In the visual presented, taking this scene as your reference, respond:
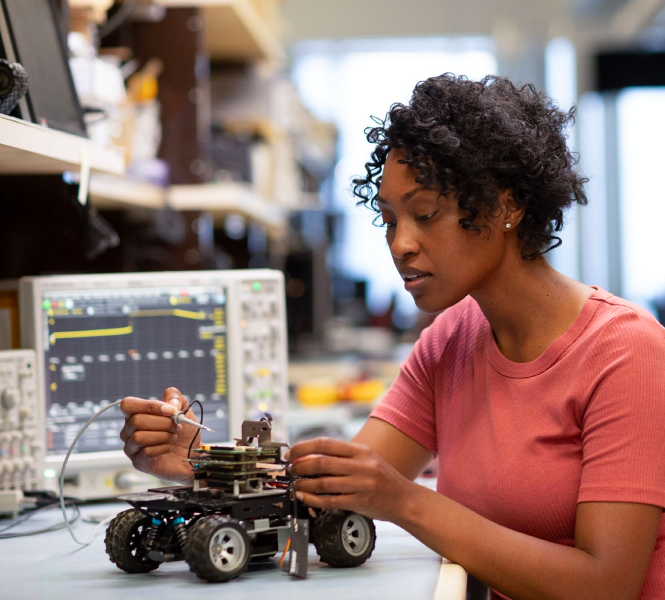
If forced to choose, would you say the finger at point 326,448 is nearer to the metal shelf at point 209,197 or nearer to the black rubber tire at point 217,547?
the black rubber tire at point 217,547

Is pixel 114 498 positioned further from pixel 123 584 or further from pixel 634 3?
pixel 634 3

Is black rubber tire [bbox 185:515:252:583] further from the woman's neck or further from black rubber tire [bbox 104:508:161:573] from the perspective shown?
the woman's neck

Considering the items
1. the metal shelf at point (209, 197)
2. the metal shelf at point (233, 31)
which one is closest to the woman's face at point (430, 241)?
the metal shelf at point (209, 197)

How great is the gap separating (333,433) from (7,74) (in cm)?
133

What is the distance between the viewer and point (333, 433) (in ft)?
7.24

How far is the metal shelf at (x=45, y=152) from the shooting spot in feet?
3.74

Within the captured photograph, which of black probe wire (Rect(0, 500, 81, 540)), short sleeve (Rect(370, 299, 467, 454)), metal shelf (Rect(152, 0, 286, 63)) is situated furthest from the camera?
metal shelf (Rect(152, 0, 286, 63))

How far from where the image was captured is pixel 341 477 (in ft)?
3.08

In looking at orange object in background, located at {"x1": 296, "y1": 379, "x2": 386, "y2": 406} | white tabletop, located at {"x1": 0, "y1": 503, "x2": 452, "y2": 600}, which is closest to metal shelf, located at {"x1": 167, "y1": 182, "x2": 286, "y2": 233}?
orange object in background, located at {"x1": 296, "y1": 379, "x2": 386, "y2": 406}

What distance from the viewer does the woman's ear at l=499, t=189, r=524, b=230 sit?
1.14 metres

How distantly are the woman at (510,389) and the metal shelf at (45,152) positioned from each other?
1.26 ft

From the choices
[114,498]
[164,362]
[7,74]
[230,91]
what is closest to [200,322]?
[164,362]

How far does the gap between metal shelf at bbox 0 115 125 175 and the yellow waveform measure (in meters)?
0.25

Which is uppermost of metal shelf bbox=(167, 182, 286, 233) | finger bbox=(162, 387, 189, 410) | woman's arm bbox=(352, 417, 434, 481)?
metal shelf bbox=(167, 182, 286, 233)
